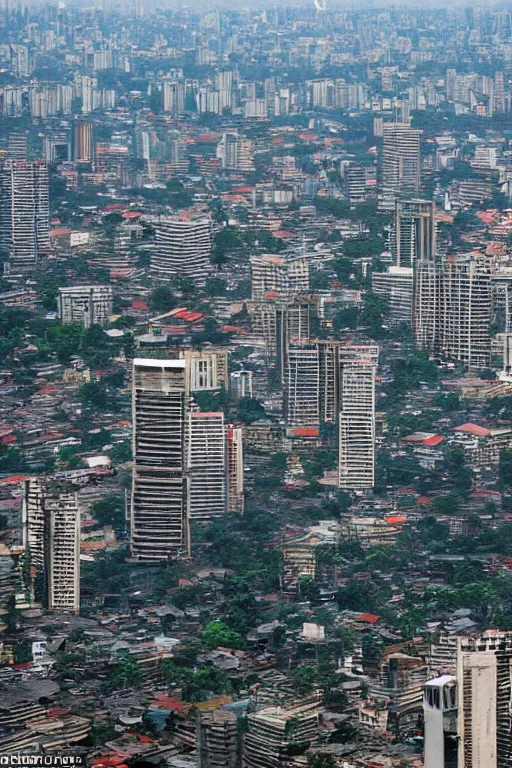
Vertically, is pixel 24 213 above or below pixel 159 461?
below

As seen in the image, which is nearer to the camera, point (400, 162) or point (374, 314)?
point (374, 314)

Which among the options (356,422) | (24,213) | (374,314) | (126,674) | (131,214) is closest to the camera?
(126,674)

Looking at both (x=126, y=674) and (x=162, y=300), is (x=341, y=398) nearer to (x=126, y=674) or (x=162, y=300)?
(x=162, y=300)

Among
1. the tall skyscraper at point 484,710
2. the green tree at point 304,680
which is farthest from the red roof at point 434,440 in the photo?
the tall skyscraper at point 484,710

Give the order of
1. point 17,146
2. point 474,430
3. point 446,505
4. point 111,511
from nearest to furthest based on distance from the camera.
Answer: point 111,511
point 446,505
point 474,430
point 17,146

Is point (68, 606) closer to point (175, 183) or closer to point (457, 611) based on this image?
point (457, 611)

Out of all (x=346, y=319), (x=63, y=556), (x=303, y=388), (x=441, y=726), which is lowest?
(x=346, y=319)

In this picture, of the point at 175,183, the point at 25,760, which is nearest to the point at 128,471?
the point at 25,760

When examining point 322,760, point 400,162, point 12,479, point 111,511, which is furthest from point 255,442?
point 400,162
